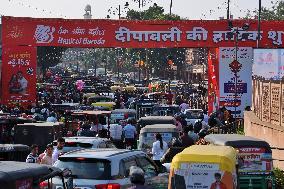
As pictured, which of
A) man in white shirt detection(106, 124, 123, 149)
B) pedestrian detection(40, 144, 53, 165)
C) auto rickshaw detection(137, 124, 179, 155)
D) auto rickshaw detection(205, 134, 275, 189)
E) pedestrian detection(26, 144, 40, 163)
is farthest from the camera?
man in white shirt detection(106, 124, 123, 149)

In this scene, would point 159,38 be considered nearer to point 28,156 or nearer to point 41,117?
point 41,117

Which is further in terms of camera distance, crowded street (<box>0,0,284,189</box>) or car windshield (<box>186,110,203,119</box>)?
car windshield (<box>186,110,203,119</box>)

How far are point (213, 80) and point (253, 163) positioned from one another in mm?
27353

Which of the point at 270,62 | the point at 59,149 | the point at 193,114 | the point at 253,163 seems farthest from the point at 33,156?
the point at 270,62

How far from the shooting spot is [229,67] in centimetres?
4334

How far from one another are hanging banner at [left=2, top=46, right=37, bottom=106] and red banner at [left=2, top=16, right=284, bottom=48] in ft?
1.83

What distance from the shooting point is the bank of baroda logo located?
43.7 m

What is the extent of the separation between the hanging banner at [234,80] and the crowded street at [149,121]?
0.17 feet

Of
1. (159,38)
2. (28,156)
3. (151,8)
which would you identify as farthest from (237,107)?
(151,8)

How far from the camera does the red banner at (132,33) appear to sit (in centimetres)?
4359

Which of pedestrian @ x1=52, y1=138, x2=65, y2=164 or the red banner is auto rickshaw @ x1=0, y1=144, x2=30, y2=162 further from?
the red banner

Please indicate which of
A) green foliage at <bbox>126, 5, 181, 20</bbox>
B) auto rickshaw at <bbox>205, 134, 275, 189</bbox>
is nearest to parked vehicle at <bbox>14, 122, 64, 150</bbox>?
auto rickshaw at <bbox>205, 134, 275, 189</bbox>

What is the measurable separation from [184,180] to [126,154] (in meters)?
1.38

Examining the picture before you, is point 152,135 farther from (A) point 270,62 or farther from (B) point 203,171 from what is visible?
(A) point 270,62
